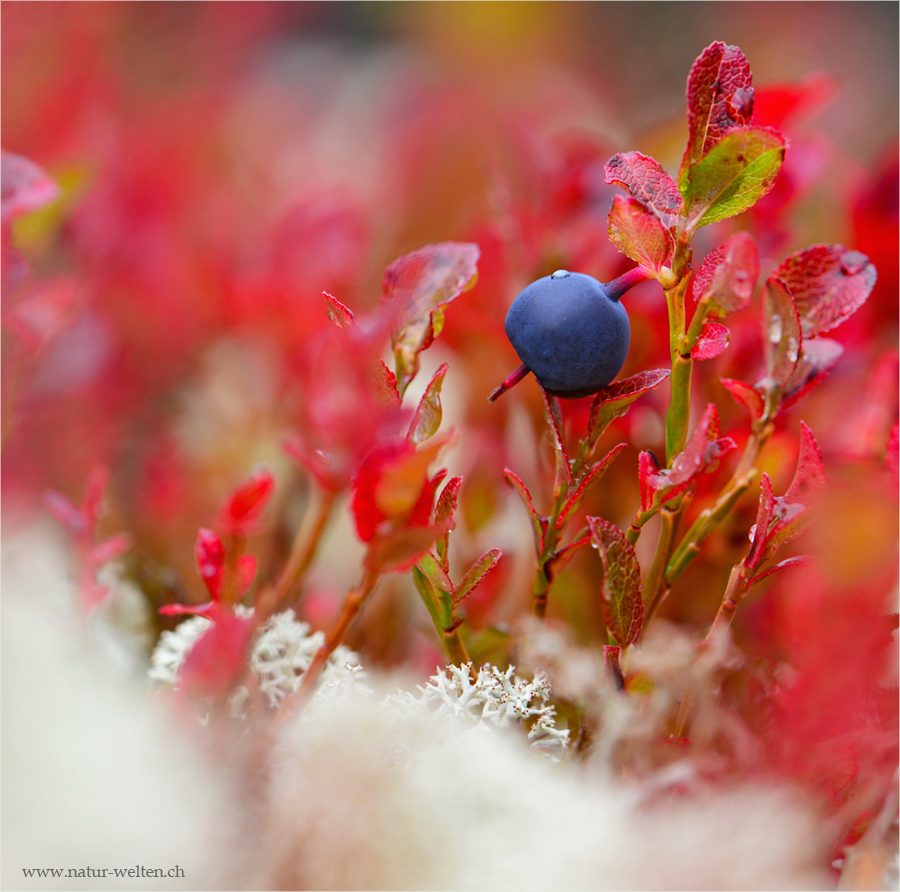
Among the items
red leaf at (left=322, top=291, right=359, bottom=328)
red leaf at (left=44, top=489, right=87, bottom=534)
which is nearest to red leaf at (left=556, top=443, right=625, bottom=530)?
red leaf at (left=322, top=291, right=359, bottom=328)

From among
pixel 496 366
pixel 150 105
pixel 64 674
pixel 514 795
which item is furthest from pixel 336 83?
pixel 514 795

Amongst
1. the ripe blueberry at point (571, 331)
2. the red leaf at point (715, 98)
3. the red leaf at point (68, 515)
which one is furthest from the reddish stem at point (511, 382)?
the red leaf at point (68, 515)

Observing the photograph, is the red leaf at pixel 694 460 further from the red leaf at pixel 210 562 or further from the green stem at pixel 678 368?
the red leaf at pixel 210 562

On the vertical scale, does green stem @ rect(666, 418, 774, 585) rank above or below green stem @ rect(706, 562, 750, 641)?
above

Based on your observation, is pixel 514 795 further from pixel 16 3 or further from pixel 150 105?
pixel 150 105

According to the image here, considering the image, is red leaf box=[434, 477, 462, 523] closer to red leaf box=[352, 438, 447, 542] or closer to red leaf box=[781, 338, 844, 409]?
red leaf box=[352, 438, 447, 542]

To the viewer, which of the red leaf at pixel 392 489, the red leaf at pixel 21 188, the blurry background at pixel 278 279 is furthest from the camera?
the blurry background at pixel 278 279
